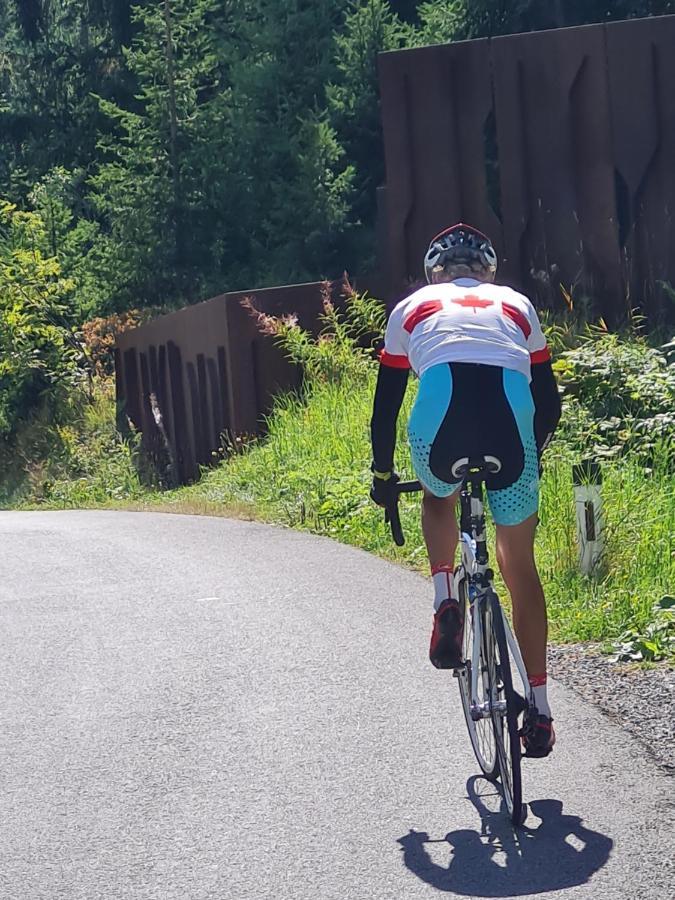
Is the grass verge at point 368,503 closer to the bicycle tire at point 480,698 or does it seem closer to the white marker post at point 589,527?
the white marker post at point 589,527

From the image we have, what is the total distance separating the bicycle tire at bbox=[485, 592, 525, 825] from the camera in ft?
15.3

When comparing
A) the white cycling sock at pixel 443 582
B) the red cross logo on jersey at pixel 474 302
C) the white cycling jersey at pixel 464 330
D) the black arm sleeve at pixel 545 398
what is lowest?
the white cycling sock at pixel 443 582

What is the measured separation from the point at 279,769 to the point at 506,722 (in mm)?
1149

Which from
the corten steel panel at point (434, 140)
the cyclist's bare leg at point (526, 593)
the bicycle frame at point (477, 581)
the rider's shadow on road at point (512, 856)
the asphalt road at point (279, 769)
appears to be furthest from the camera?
the corten steel panel at point (434, 140)

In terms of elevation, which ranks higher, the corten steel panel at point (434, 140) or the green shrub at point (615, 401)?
the corten steel panel at point (434, 140)

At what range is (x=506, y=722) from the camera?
4.73m

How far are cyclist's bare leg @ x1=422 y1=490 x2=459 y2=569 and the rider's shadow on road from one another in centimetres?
92

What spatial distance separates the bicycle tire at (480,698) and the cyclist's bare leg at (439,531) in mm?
123

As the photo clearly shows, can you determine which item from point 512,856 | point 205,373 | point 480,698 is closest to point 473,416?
point 480,698

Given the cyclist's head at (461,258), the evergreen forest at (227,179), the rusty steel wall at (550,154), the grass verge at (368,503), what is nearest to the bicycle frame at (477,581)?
the cyclist's head at (461,258)

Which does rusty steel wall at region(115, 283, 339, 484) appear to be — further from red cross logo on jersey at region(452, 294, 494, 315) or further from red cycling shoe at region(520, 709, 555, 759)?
red cycling shoe at region(520, 709, 555, 759)

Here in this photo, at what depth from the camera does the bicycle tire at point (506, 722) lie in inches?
183

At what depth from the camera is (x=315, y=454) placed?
14828 millimetres

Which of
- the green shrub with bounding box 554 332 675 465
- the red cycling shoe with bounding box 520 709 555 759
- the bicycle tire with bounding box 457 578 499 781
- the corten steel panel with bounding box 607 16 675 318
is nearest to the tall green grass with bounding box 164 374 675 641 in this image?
the green shrub with bounding box 554 332 675 465
